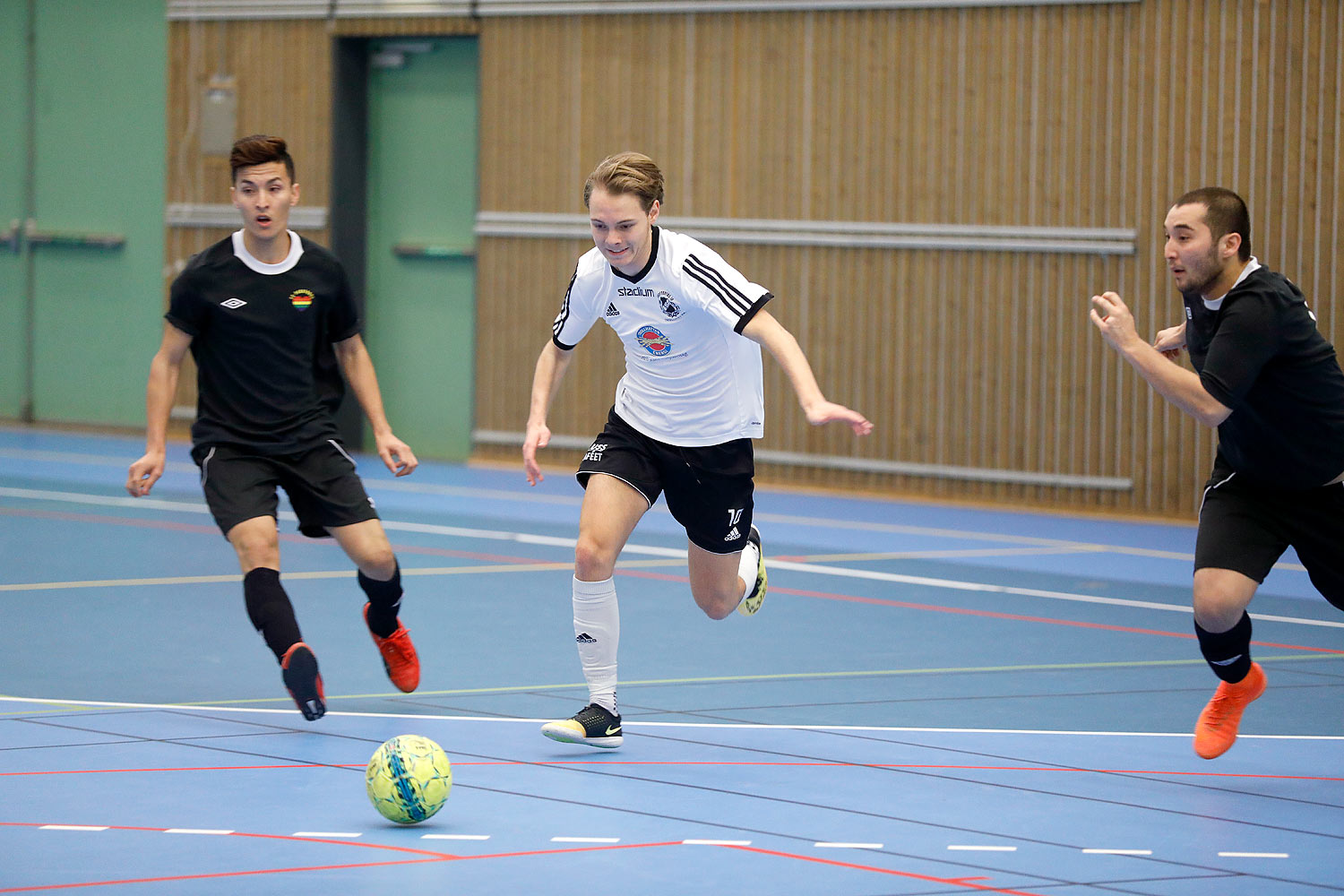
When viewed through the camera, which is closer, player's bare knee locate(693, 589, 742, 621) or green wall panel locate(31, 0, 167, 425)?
player's bare knee locate(693, 589, 742, 621)

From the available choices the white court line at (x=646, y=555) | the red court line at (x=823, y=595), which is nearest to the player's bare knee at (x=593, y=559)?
the red court line at (x=823, y=595)

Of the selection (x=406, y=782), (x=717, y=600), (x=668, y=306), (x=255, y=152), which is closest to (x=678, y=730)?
(x=717, y=600)

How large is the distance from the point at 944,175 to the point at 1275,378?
8422 mm

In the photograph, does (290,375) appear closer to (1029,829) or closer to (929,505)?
(1029,829)

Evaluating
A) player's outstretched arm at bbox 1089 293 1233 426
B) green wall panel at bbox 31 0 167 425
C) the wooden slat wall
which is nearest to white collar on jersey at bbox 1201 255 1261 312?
player's outstretched arm at bbox 1089 293 1233 426

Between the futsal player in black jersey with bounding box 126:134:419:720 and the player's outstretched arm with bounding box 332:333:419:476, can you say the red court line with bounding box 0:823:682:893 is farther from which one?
the player's outstretched arm with bounding box 332:333:419:476

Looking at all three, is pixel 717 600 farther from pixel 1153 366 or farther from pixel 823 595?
pixel 823 595

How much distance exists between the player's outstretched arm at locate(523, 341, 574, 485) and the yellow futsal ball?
1343 millimetres

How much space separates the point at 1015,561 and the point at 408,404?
732 cm

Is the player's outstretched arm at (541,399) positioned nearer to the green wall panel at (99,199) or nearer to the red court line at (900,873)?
the red court line at (900,873)

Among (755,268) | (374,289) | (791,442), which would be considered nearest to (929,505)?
(791,442)

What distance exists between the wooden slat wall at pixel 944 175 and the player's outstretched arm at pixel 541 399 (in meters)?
7.44

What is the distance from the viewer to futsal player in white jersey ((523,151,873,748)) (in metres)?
5.95

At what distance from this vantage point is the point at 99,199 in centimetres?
1783
